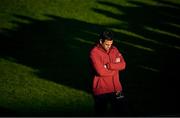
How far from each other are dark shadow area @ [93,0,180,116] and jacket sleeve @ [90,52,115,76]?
175 centimetres

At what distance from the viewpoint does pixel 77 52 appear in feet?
46.4

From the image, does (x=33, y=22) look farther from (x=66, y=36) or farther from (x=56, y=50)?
(x=56, y=50)

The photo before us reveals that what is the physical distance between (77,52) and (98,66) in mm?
7119

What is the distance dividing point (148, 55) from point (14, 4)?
1086 centimetres

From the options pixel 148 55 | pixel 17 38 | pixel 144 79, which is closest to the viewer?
pixel 144 79

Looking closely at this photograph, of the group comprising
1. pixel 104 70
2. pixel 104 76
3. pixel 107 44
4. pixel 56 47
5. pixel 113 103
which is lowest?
pixel 113 103

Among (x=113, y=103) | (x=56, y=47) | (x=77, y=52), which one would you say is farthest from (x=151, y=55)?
(x=113, y=103)

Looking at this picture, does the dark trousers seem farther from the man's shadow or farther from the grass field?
the man's shadow

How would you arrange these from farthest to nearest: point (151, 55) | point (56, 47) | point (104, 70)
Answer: point (56, 47) < point (151, 55) < point (104, 70)

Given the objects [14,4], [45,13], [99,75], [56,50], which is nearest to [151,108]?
[99,75]

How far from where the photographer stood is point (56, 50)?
47.1 ft

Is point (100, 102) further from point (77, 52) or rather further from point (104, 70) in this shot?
point (77, 52)

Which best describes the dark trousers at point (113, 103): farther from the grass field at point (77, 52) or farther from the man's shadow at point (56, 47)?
the man's shadow at point (56, 47)

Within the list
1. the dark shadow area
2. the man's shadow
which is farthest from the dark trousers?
the man's shadow
